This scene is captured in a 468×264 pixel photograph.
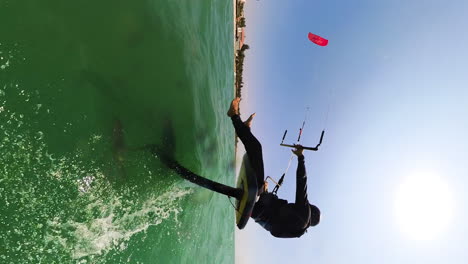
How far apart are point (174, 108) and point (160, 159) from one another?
129cm

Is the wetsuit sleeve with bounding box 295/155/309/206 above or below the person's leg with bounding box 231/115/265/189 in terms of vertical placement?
below

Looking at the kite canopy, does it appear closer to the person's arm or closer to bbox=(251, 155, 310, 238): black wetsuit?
bbox=(251, 155, 310, 238): black wetsuit

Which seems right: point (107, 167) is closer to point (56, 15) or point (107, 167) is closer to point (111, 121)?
point (111, 121)

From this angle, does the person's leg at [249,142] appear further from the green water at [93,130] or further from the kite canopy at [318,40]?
the kite canopy at [318,40]

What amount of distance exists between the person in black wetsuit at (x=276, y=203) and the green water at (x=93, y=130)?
158 centimetres

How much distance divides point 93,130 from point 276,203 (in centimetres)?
350

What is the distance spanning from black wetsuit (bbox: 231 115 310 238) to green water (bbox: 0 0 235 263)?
1.64 meters

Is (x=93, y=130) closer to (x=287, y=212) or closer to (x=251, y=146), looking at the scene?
(x=251, y=146)

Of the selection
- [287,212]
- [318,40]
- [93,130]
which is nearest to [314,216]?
[287,212]

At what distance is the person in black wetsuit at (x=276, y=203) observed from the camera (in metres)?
5.56

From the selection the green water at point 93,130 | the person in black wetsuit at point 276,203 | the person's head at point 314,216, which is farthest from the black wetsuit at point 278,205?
the green water at point 93,130

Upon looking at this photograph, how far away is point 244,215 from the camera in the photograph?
5.62 m

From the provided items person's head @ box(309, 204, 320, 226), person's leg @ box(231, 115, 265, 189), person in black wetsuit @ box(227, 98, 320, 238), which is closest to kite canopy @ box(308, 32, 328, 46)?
person in black wetsuit @ box(227, 98, 320, 238)

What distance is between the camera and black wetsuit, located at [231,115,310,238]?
18.3ft
